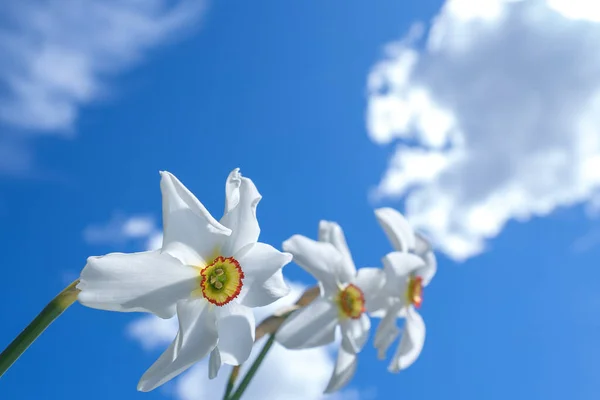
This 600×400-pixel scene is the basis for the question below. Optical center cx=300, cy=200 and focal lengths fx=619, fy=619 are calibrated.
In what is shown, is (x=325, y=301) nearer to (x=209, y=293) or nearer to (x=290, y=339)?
(x=290, y=339)

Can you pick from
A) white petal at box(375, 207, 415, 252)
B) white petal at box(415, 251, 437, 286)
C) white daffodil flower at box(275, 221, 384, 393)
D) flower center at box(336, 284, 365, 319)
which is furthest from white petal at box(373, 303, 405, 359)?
white petal at box(415, 251, 437, 286)

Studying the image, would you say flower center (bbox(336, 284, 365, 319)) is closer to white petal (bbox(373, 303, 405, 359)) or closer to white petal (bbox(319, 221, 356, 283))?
white petal (bbox(319, 221, 356, 283))

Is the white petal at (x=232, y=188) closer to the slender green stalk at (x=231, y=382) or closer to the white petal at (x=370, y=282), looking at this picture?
the slender green stalk at (x=231, y=382)

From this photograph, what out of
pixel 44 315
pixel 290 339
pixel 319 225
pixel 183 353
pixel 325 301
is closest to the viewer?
pixel 44 315

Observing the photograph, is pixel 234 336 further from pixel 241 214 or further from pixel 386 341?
pixel 386 341

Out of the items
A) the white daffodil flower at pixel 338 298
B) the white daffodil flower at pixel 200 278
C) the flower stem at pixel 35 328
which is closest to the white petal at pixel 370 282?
the white daffodil flower at pixel 338 298

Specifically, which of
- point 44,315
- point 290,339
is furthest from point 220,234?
point 290,339
